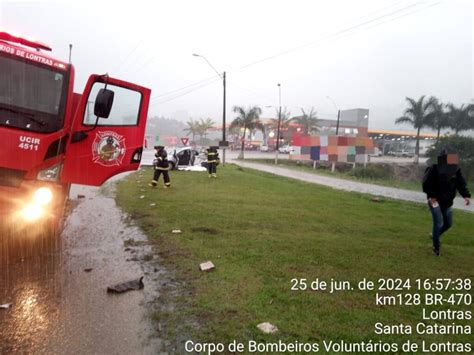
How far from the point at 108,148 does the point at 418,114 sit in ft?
143

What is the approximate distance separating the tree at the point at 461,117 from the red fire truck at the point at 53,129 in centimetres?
4408

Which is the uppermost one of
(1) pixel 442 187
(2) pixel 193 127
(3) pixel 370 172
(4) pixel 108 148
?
(2) pixel 193 127

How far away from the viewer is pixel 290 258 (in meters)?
5.11

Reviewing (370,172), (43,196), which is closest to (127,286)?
(43,196)

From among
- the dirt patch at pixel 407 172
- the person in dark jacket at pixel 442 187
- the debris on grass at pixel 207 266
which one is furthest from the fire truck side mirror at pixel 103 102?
the dirt patch at pixel 407 172

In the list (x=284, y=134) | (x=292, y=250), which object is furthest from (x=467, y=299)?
(x=284, y=134)

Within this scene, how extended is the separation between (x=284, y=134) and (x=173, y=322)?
6546cm

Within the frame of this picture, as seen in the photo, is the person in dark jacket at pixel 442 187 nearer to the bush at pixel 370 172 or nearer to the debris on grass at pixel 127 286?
the debris on grass at pixel 127 286

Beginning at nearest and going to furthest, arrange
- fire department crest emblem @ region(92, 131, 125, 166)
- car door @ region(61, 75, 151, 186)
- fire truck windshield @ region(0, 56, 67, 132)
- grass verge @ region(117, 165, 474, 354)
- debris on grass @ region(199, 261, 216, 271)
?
grass verge @ region(117, 165, 474, 354), fire truck windshield @ region(0, 56, 67, 132), debris on grass @ region(199, 261, 216, 271), car door @ region(61, 75, 151, 186), fire department crest emblem @ region(92, 131, 125, 166)

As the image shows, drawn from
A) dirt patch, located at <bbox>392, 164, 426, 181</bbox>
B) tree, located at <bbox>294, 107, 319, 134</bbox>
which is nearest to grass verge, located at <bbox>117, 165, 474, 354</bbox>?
dirt patch, located at <bbox>392, 164, 426, 181</bbox>

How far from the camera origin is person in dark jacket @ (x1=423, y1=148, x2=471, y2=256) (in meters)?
5.44

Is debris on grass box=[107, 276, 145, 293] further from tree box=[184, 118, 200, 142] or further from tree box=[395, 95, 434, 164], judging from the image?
tree box=[184, 118, 200, 142]

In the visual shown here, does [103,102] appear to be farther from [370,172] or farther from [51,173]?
[370,172]

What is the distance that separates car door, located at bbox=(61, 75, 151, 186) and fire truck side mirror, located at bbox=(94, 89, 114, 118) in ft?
0.38
